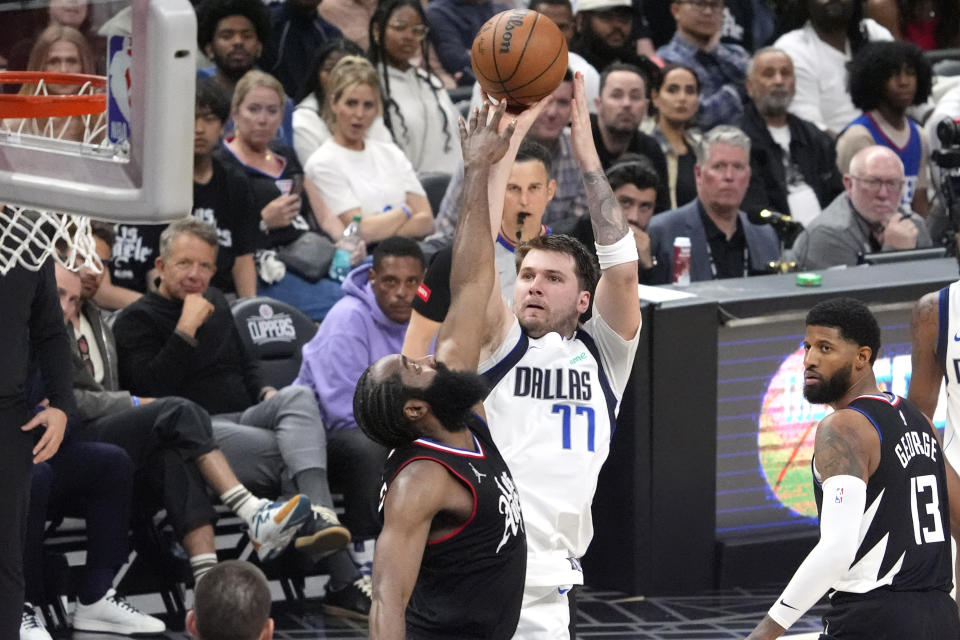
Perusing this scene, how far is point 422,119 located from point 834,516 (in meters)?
5.35

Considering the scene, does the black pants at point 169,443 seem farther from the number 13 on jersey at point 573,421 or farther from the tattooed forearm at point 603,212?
the tattooed forearm at point 603,212

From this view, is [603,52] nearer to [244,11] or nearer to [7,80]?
[244,11]

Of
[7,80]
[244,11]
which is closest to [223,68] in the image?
[244,11]

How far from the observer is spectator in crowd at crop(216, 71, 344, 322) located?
8359 mm

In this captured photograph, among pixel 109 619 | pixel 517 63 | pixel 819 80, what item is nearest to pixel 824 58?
pixel 819 80

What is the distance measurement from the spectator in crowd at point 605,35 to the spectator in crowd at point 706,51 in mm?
412

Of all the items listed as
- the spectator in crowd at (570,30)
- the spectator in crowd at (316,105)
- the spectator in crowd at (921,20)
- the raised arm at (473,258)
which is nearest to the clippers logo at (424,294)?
the raised arm at (473,258)

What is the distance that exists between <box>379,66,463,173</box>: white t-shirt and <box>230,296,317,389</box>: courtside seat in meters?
1.96

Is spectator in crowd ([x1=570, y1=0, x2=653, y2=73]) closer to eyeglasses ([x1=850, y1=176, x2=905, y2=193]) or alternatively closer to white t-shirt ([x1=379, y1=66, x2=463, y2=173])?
white t-shirt ([x1=379, y1=66, x2=463, y2=173])

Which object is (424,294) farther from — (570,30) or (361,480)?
(570,30)

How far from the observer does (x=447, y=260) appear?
614cm

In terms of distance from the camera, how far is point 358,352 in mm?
7332

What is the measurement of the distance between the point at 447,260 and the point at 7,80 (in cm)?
200

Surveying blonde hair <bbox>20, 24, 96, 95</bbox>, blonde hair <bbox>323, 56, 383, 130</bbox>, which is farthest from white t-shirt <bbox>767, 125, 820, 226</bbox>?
blonde hair <bbox>20, 24, 96, 95</bbox>
